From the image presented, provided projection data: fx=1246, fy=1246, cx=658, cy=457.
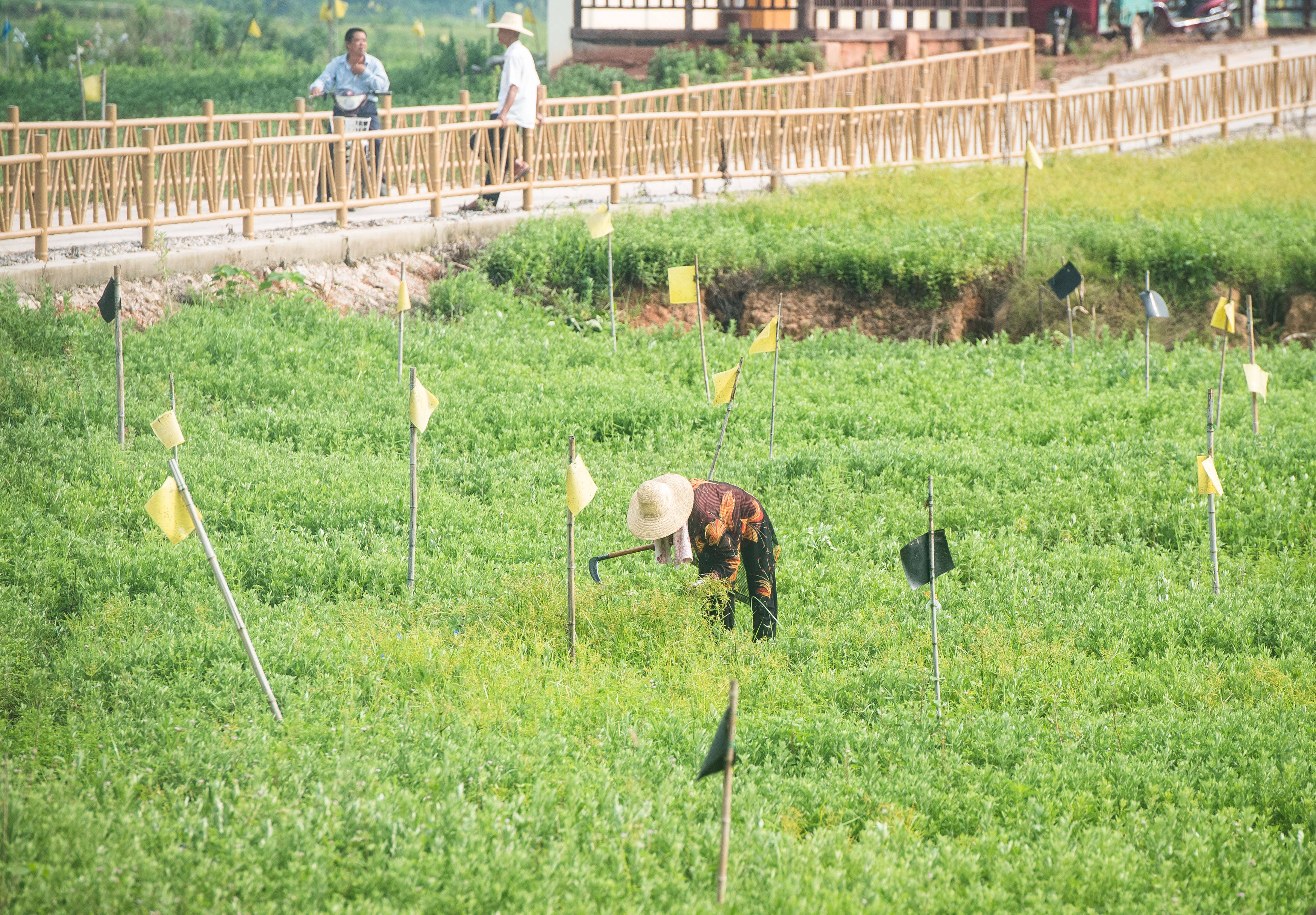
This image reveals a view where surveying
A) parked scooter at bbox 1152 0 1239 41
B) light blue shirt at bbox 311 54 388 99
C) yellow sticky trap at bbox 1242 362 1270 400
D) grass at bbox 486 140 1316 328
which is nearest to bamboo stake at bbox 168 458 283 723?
yellow sticky trap at bbox 1242 362 1270 400

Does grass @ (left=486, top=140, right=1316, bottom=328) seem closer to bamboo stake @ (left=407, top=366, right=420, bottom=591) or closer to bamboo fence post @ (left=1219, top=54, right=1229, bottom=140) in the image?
bamboo fence post @ (left=1219, top=54, right=1229, bottom=140)

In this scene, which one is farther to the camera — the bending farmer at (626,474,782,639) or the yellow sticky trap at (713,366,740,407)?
the yellow sticky trap at (713,366,740,407)

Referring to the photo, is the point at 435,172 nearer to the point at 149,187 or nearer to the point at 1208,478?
the point at 149,187

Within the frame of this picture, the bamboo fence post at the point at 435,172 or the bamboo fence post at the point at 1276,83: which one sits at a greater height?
the bamboo fence post at the point at 1276,83

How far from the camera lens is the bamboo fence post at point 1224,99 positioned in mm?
21047

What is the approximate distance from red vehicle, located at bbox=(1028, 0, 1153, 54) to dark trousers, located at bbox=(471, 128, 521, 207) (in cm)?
1844

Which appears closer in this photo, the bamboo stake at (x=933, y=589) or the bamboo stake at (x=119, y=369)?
the bamboo stake at (x=933, y=589)

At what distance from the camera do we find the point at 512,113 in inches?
557

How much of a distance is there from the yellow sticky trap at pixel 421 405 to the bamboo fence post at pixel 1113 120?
15.2 m

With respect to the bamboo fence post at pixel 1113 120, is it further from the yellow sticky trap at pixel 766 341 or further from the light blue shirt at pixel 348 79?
the yellow sticky trap at pixel 766 341

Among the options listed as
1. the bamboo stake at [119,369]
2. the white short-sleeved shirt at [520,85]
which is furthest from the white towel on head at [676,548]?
the white short-sleeved shirt at [520,85]

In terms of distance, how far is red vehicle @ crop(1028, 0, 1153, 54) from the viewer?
94.0 feet

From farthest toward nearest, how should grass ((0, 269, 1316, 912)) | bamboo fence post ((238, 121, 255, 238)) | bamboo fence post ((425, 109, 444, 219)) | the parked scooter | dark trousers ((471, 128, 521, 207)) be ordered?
the parked scooter
dark trousers ((471, 128, 521, 207))
bamboo fence post ((425, 109, 444, 219))
bamboo fence post ((238, 121, 255, 238))
grass ((0, 269, 1316, 912))

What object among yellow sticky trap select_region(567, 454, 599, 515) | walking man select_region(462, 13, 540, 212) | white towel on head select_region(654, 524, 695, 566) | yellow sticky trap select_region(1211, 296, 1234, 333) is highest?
walking man select_region(462, 13, 540, 212)
